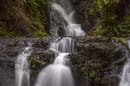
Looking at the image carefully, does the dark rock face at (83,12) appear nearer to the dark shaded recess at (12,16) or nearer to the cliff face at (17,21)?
the cliff face at (17,21)

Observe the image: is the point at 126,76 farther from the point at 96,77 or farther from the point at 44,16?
the point at 44,16

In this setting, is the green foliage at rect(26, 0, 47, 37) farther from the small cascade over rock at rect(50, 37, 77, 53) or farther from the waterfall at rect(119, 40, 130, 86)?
the waterfall at rect(119, 40, 130, 86)

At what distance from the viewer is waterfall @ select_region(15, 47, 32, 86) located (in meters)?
10.7

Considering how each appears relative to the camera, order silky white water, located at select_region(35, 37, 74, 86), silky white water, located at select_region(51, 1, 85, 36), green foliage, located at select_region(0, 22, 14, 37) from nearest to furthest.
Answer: silky white water, located at select_region(35, 37, 74, 86)
green foliage, located at select_region(0, 22, 14, 37)
silky white water, located at select_region(51, 1, 85, 36)

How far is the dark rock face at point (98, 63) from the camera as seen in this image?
1035cm

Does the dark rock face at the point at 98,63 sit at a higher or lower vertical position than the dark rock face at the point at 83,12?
lower

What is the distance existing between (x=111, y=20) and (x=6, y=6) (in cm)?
433

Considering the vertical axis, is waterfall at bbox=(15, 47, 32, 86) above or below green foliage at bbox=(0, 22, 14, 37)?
below

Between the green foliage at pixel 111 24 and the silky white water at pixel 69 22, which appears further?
the silky white water at pixel 69 22

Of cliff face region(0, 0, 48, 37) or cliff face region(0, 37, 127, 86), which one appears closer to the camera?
cliff face region(0, 37, 127, 86)

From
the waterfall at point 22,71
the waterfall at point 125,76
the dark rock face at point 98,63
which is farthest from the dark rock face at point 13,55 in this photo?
the waterfall at point 125,76

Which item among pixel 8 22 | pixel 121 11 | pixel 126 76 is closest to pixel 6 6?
pixel 8 22

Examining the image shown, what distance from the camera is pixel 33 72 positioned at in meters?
10.7

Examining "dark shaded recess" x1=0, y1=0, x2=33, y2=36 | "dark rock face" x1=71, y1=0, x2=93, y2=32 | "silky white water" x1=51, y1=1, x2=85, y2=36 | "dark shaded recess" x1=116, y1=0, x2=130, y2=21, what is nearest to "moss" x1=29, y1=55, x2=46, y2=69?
"dark shaded recess" x1=0, y1=0, x2=33, y2=36
